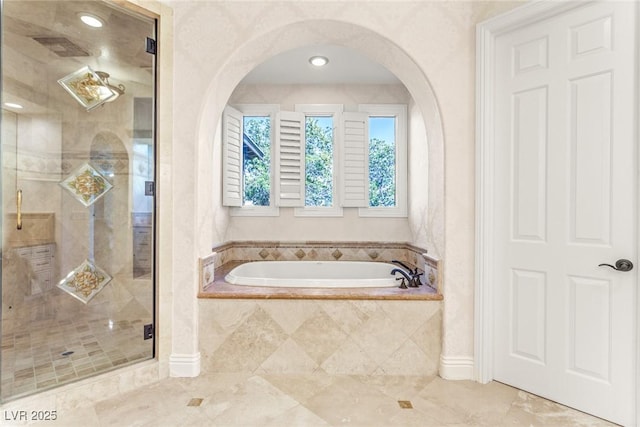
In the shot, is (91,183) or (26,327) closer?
(26,327)

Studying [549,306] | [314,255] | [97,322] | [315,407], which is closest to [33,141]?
[97,322]

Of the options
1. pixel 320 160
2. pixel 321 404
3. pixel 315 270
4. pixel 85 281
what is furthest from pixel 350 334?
pixel 320 160

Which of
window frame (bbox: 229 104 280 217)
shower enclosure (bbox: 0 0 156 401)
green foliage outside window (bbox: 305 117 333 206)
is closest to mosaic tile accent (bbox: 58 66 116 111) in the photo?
shower enclosure (bbox: 0 0 156 401)

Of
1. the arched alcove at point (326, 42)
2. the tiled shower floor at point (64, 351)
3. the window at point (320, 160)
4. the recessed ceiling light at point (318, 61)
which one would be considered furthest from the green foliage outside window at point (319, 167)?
the tiled shower floor at point (64, 351)

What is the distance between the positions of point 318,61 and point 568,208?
7.34 feet

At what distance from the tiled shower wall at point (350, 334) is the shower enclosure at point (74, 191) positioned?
81 centimetres

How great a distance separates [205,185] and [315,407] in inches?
61.9

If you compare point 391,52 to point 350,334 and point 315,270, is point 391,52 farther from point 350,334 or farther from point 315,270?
point 315,270

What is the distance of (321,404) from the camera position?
175cm

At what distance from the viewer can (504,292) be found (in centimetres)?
197

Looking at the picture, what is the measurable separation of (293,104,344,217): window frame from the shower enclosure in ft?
5.31

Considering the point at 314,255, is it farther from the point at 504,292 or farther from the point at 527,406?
the point at 527,406

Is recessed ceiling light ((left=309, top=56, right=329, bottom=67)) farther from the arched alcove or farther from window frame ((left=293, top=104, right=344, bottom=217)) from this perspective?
the arched alcove

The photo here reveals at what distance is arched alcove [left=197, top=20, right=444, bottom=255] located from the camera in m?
2.06
